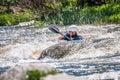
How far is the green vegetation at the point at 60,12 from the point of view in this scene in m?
28.0

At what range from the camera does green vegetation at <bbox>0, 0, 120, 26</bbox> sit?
27984 mm

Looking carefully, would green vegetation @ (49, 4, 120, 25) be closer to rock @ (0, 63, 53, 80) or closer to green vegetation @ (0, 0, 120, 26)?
green vegetation @ (0, 0, 120, 26)

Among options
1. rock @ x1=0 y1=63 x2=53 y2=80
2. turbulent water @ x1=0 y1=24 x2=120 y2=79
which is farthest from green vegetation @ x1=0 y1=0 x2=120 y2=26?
rock @ x1=0 y1=63 x2=53 y2=80

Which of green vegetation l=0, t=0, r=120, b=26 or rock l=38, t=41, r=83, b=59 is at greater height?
rock l=38, t=41, r=83, b=59

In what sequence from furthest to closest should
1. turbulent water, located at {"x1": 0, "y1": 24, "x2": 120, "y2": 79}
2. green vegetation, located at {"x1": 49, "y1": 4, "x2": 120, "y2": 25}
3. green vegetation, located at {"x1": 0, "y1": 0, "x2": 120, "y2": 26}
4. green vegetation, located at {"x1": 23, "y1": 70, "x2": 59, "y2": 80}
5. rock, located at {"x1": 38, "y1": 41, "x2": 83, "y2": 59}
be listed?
green vegetation, located at {"x1": 0, "y1": 0, "x2": 120, "y2": 26}, green vegetation, located at {"x1": 49, "y1": 4, "x2": 120, "y2": 25}, rock, located at {"x1": 38, "y1": 41, "x2": 83, "y2": 59}, turbulent water, located at {"x1": 0, "y1": 24, "x2": 120, "y2": 79}, green vegetation, located at {"x1": 23, "y1": 70, "x2": 59, "y2": 80}

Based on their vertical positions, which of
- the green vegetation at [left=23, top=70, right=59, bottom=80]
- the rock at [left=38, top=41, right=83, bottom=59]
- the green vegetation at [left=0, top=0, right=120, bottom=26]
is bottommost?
the green vegetation at [left=0, top=0, right=120, bottom=26]

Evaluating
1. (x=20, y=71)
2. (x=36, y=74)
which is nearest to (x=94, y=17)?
(x=20, y=71)

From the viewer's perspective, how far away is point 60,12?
34594 millimetres

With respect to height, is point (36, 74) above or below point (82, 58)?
above

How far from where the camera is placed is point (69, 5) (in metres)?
44.3

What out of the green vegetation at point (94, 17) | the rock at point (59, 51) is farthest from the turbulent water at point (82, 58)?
the green vegetation at point (94, 17)

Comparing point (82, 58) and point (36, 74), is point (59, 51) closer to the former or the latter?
point (82, 58)

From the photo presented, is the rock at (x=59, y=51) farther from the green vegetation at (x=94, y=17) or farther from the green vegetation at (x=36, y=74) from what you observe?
the green vegetation at (x=94, y=17)

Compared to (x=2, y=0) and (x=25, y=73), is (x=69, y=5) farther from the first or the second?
(x=25, y=73)
